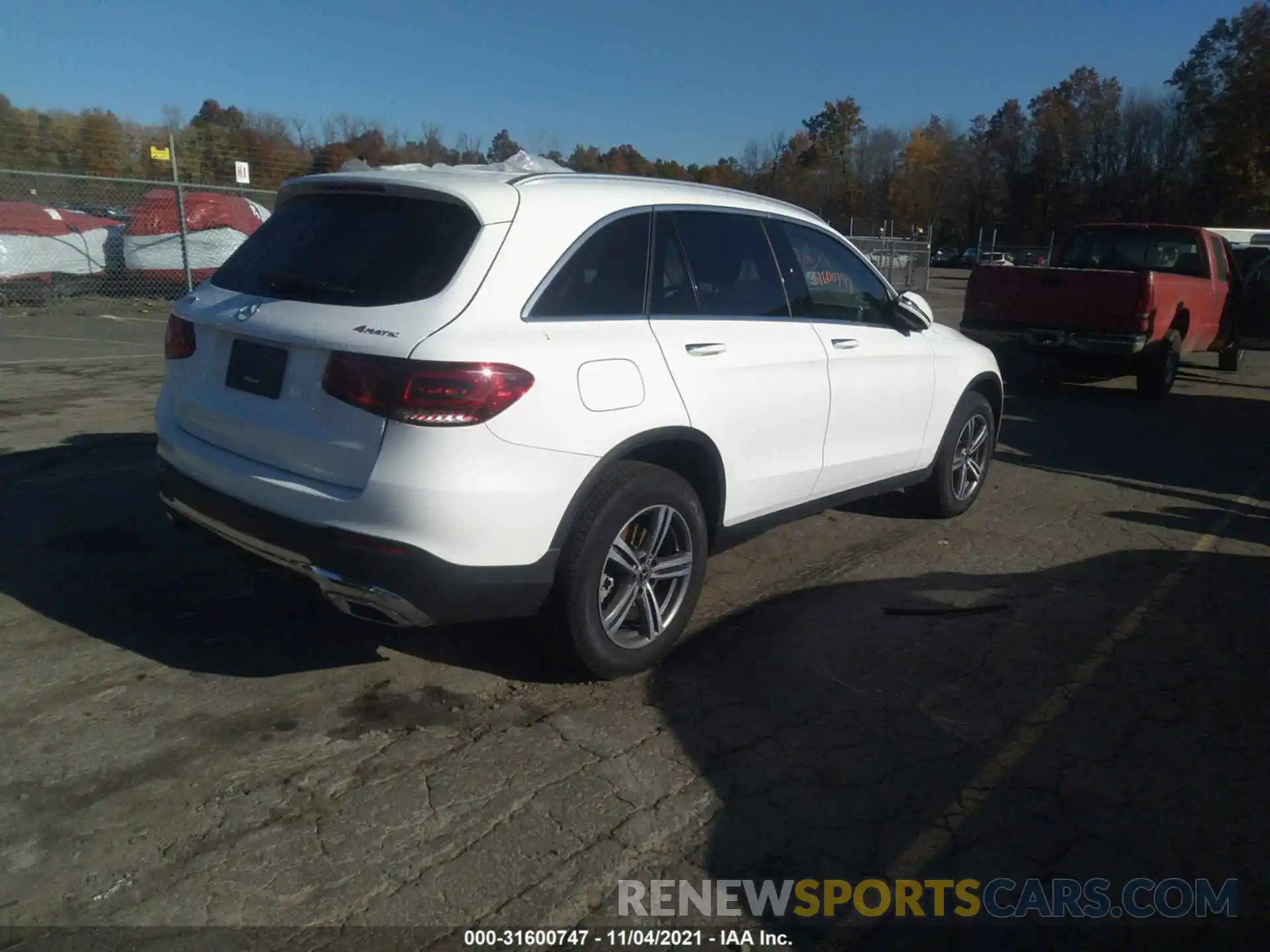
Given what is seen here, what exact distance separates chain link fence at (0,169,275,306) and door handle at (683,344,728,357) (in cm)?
1402

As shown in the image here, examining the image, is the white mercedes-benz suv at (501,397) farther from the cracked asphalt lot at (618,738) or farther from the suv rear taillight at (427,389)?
the cracked asphalt lot at (618,738)

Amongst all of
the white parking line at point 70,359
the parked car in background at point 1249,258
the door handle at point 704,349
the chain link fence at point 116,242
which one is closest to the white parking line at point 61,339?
the white parking line at point 70,359

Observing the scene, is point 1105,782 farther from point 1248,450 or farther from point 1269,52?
point 1269,52

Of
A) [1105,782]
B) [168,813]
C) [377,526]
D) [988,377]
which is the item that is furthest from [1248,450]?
[168,813]

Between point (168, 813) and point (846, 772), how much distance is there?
2093 mm

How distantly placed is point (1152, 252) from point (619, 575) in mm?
11190

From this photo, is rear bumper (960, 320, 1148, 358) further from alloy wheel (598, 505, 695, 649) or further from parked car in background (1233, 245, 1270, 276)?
alloy wheel (598, 505, 695, 649)

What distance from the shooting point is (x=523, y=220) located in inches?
135

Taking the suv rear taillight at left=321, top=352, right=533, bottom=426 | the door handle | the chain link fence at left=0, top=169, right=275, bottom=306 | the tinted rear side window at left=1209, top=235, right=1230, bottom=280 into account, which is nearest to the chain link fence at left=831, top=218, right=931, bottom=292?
the tinted rear side window at left=1209, top=235, right=1230, bottom=280

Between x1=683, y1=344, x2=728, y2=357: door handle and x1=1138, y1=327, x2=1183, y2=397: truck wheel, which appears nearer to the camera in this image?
x1=683, y1=344, x2=728, y2=357: door handle

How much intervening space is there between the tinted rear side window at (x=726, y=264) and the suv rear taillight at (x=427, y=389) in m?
0.98

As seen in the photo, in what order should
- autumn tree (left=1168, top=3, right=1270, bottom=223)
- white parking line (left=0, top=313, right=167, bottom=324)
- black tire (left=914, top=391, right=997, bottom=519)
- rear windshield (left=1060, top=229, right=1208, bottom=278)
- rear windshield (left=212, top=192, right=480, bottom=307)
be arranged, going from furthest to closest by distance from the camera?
autumn tree (left=1168, top=3, right=1270, bottom=223), white parking line (left=0, top=313, right=167, bottom=324), rear windshield (left=1060, top=229, right=1208, bottom=278), black tire (left=914, top=391, right=997, bottom=519), rear windshield (left=212, top=192, right=480, bottom=307)

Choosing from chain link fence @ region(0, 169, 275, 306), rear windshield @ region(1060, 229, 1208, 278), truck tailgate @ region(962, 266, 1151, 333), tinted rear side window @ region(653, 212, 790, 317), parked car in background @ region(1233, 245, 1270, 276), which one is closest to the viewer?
tinted rear side window @ region(653, 212, 790, 317)

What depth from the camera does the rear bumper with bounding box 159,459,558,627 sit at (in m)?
3.13
